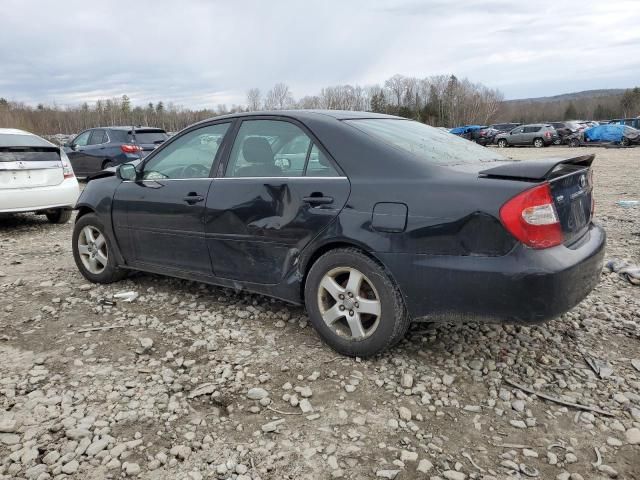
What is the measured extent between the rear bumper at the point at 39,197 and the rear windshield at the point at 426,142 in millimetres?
5660

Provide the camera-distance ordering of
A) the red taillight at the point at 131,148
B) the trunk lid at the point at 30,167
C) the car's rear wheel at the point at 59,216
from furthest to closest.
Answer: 1. the red taillight at the point at 131,148
2. the car's rear wheel at the point at 59,216
3. the trunk lid at the point at 30,167

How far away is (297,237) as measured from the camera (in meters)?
3.34

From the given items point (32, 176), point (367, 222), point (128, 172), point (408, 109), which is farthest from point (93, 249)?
point (408, 109)

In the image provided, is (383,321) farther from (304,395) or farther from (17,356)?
(17,356)

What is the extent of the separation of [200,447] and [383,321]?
4.07 feet

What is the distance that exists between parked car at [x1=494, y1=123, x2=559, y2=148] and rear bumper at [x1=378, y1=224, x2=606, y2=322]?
3287 cm

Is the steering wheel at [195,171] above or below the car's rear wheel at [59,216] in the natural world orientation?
above

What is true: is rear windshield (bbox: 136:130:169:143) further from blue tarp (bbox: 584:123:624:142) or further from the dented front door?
blue tarp (bbox: 584:123:624:142)

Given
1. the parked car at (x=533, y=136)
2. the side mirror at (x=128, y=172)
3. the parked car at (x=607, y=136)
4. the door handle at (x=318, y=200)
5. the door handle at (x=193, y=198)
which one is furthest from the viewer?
the parked car at (x=533, y=136)

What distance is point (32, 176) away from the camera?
7.21m

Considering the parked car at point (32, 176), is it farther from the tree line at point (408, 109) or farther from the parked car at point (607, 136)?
the tree line at point (408, 109)

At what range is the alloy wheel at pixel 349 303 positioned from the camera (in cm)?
312

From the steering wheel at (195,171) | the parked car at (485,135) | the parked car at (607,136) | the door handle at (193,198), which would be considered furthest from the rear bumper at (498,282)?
the parked car at (485,135)

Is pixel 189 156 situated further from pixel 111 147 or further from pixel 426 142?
pixel 111 147
